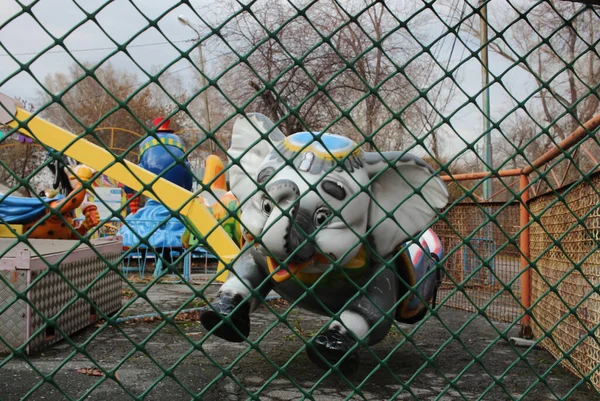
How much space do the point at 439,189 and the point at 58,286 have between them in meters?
2.26

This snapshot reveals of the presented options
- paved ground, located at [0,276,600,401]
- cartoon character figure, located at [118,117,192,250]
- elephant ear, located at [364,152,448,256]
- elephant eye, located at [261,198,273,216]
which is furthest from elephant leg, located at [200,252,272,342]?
cartoon character figure, located at [118,117,192,250]

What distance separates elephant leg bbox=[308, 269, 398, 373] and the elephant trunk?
0.30 metres

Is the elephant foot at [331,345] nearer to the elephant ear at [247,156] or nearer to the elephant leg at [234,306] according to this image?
the elephant leg at [234,306]

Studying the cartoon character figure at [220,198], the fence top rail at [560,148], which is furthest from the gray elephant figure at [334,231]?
the cartoon character figure at [220,198]

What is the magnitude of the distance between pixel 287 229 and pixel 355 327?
512 mm

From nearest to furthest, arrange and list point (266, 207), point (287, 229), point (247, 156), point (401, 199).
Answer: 1. point (287, 229)
2. point (266, 207)
3. point (401, 199)
4. point (247, 156)

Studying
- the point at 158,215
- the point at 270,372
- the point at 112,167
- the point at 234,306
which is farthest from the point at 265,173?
the point at 158,215

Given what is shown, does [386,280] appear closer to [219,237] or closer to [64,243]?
[219,237]

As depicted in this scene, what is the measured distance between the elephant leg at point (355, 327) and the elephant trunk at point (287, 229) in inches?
11.9

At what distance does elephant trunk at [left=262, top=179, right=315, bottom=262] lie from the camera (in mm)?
2107

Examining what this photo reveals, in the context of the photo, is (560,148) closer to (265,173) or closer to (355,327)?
(355,327)

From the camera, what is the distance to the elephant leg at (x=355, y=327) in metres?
2.15

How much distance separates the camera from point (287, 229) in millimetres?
2109

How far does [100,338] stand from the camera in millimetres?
3498
